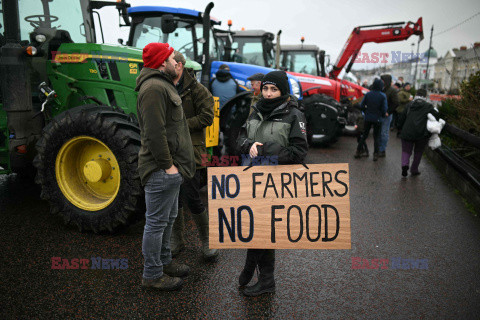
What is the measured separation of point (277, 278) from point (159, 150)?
5.45 ft

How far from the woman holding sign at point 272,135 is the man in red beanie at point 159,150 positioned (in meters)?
0.54

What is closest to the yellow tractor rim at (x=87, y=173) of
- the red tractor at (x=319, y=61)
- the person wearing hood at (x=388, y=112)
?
the red tractor at (x=319, y=61)

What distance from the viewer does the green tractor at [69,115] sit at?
4.00m

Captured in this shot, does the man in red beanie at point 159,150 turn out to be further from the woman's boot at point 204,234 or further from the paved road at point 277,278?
the woman's boot at point 204,234

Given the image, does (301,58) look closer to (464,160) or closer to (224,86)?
(224,86)

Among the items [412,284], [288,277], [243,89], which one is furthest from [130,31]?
[412,284]

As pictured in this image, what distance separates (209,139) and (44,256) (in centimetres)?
259

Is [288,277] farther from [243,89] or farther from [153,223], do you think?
[243,89]

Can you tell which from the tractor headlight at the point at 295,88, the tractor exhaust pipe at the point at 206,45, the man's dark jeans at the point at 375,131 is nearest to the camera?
the tractor exhaust pipe at the point at 206,45

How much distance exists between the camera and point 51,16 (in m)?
5.08

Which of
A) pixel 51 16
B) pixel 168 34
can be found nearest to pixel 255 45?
pixel 168 34

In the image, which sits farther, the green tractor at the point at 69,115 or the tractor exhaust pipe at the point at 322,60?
the tractor exhaust pipe at the point at 322,60

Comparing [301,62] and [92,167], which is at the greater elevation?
[301,62]

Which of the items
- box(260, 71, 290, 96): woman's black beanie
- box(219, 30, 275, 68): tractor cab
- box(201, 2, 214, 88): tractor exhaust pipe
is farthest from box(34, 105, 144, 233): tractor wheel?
box(219, 30, 275, 68): tractor cab
